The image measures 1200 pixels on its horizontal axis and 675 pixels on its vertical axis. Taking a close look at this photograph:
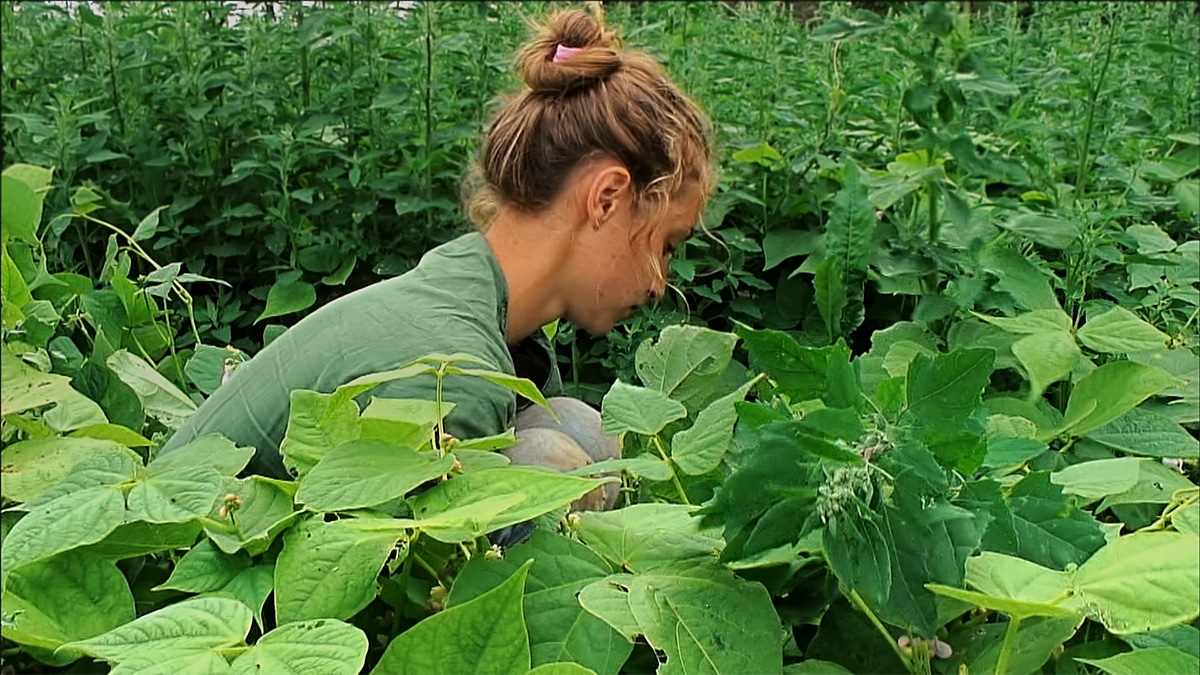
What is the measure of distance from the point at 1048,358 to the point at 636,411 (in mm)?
558

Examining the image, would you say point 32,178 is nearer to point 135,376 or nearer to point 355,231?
point 135,376

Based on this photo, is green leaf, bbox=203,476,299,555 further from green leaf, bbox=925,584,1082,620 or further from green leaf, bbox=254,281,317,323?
→ green leaf, bbox=254,281,317,323

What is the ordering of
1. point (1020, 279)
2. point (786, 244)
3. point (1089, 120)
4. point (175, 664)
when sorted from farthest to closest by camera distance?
point (786, 244)
point (1089, 120)
point (1020, 279)
point (175, 664)

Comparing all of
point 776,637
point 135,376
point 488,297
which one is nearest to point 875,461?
point 776,637

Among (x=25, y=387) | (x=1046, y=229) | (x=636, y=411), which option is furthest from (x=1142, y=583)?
(x=1046, y=229)

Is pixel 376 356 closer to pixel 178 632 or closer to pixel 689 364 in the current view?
pixel 689 364

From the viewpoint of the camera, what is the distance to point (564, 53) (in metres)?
1.94

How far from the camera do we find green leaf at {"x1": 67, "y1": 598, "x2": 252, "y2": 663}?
0.64 m

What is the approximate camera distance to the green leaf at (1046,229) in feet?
6.30

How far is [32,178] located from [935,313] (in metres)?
1.32

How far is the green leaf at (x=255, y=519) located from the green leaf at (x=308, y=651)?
11 cm

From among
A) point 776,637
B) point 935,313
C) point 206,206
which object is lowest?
point 206,206

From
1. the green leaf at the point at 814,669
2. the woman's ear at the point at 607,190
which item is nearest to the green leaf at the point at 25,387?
the green leaf at the point at 814,669

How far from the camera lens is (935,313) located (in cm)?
187
